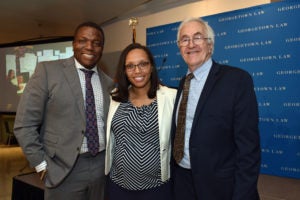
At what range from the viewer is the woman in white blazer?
5.40 feet

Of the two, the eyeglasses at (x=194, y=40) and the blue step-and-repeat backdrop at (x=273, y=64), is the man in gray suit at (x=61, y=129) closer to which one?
the eyeglasses at (x=194, y=40)

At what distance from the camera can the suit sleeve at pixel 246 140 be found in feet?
4.27

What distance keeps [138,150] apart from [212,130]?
47cm

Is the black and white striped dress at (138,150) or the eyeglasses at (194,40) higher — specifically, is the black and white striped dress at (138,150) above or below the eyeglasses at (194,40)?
below

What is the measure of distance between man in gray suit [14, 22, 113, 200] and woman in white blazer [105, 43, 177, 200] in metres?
0.15

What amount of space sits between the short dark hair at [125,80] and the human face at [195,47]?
34 cm

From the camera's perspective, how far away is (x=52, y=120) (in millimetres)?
1776

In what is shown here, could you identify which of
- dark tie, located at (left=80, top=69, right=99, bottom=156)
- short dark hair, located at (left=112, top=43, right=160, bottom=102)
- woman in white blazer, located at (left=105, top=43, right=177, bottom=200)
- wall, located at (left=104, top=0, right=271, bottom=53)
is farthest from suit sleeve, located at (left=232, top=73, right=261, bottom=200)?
wall, located at (left=104, top=0, right=271, bottom=53)

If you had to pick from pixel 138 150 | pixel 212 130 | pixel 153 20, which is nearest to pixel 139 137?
pixel 138 150

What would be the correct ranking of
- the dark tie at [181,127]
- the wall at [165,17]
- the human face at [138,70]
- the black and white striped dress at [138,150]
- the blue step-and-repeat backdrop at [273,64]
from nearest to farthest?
the dark tie at [181,127] < the black and white striped dress at [138,150] < the human face at [138,70] < the blue step-and-repeat backdrop at [273,64] < the wall at [165,17]

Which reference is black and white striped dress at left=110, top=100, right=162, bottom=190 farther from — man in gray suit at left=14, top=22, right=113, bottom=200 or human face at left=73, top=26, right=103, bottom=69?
human face at left=73, top=26, right=103, bottom=69

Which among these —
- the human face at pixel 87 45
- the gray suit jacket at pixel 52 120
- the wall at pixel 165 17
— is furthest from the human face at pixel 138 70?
the wall at pixel 165 17

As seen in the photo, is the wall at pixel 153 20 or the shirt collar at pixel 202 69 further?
the wall at pixel 153 20

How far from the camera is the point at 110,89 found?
1.99 metres
